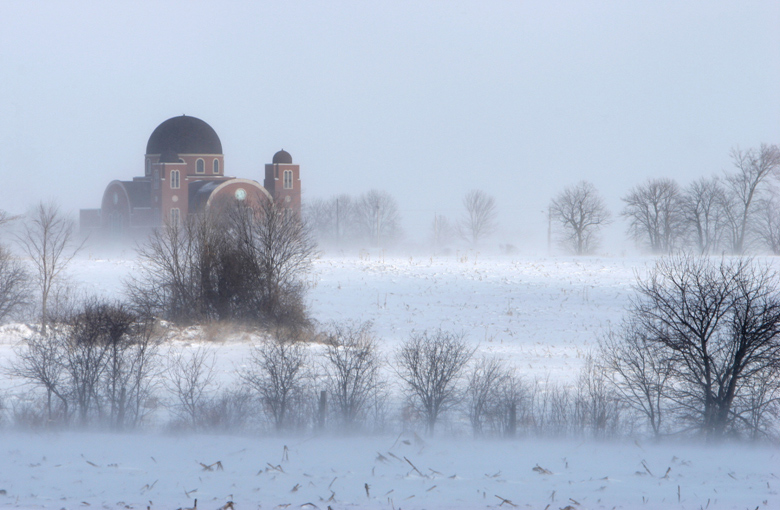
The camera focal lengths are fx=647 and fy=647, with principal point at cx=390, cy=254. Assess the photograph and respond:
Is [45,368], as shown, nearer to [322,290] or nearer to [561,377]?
[561,377]

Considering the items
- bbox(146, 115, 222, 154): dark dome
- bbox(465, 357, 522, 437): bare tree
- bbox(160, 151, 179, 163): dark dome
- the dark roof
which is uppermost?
bbox(146, 115, 222, 154): dark dome

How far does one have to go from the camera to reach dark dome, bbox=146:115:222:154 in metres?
56.5

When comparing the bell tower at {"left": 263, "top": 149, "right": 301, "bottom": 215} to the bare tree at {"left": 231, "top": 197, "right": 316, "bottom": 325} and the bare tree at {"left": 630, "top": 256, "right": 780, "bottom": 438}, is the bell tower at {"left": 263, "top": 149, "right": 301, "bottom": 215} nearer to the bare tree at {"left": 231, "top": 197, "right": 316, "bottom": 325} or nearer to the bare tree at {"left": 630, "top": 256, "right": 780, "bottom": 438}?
the bare tree at {"left": 231, "top": 197, "right": 316, "bottom": 325}

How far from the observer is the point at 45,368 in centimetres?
1240

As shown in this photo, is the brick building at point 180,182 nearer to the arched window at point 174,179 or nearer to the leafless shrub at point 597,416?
the arched window at point 174,179

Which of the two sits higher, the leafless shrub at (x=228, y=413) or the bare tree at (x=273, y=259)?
the bare tree at (x=273, y=259)

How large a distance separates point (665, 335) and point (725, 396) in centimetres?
142

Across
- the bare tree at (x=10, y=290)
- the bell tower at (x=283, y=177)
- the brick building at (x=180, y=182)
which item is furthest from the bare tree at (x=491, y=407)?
the bell tower at (x=283, y=177)

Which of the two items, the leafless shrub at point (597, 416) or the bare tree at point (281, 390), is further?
the bare tree at point (281, 390)

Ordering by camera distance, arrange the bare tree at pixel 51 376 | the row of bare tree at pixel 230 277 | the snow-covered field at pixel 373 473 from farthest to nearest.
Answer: the row of bare tree at pixel 230 277
the bare tree at pixel 51 376
the snow-covered field at pixel 373 473

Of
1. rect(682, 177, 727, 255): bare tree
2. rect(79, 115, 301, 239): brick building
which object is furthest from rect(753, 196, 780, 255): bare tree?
rect(79, 115, 301, 239): brick building

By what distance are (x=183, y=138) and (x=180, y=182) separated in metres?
4.28

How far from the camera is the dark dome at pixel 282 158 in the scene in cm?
5806

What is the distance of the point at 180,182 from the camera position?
181ft
